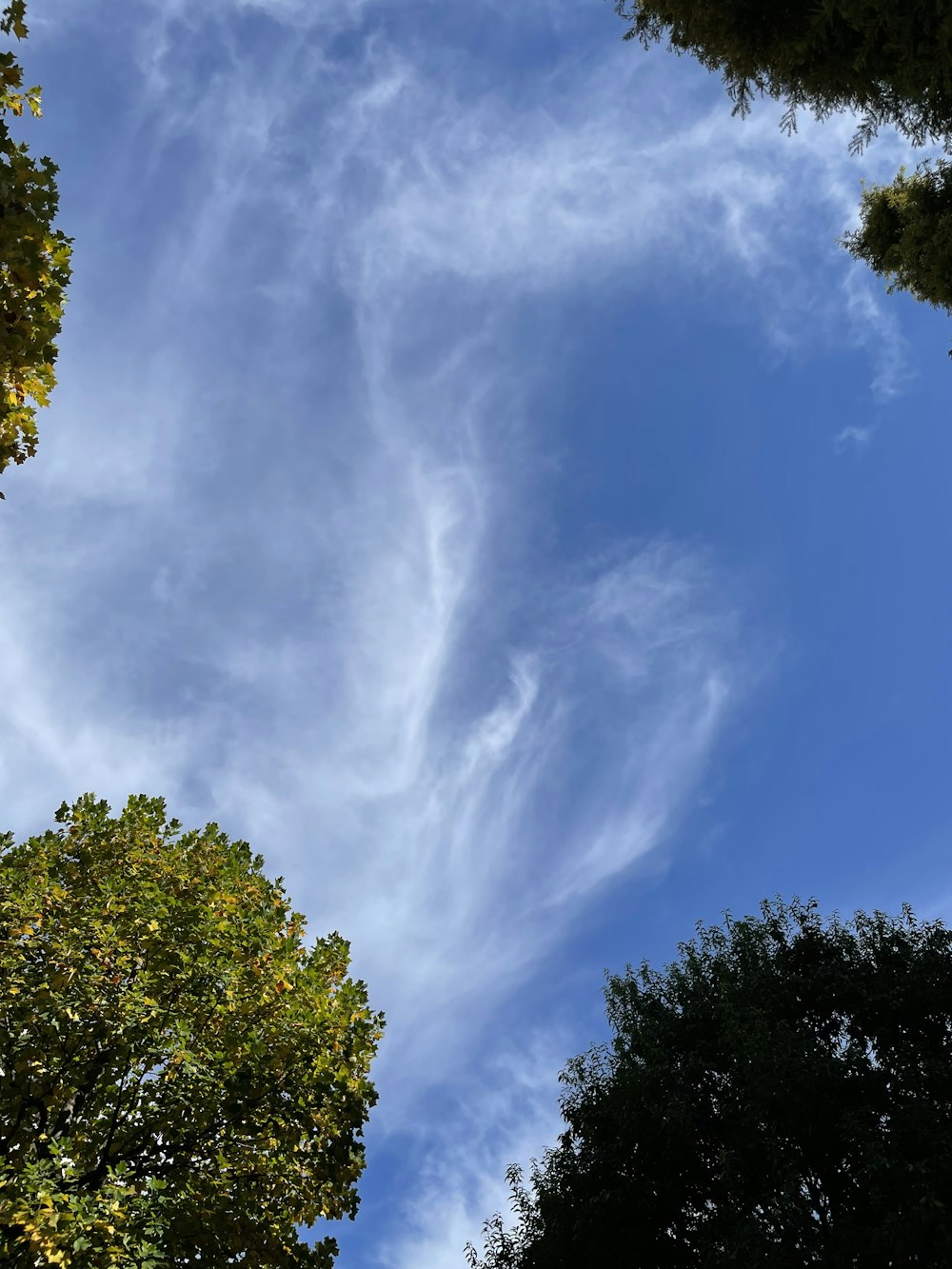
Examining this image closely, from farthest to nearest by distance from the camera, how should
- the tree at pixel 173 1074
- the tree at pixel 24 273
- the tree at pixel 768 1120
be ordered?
the tree at pixel 768 1120 < the tree at pixel 173 1074 < the tree at pixel 24 273

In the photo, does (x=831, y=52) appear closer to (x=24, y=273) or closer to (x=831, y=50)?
(x=831, y=50)

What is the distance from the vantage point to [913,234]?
501 inches

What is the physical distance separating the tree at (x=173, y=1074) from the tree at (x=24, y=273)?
7.28 metres

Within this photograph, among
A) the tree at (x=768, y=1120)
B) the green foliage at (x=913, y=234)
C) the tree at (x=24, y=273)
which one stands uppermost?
the green foliage at (x=913, y=234)

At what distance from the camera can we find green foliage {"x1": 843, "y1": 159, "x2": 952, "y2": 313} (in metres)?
12.3

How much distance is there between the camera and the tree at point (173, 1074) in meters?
9.42

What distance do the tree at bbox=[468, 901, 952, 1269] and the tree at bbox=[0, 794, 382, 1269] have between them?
34.4 feet

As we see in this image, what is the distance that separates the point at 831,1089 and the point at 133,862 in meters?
15.5

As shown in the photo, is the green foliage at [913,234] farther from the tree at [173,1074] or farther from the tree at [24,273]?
the tree at [173,1074]

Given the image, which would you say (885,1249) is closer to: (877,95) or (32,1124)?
(32,1124)

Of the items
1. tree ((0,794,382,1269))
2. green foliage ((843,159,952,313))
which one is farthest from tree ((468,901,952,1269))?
green foliage ((843,159,952,313))

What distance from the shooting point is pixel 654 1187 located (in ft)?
61.0

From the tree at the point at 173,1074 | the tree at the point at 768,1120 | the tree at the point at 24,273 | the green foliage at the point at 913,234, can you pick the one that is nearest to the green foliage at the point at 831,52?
the green foliage at the point at 913,234

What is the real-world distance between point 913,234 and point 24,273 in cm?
1344
